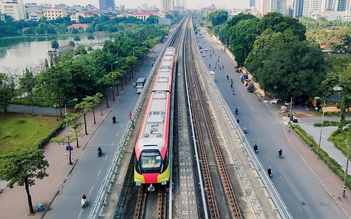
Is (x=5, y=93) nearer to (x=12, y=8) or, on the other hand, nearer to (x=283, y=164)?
(x=283, y=164)

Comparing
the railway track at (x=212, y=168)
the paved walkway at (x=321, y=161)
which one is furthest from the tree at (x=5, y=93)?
the paved walkway at (x=321, y=161)

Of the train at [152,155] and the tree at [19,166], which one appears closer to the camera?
the tree at [19,166]

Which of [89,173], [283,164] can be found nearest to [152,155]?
[89,173]

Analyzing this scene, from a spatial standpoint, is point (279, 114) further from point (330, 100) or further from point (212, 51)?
point (212, 51)

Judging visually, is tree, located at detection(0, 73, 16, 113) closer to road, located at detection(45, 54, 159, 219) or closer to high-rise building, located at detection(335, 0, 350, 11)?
road, located at detection(45, 54, 159, 219)

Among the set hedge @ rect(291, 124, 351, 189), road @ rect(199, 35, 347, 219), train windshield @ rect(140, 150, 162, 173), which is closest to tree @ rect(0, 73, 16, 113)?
train windshield @ rect(140, 150, 162, 173)

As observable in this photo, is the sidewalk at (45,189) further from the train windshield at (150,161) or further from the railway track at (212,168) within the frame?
the railway track at (212,168)
